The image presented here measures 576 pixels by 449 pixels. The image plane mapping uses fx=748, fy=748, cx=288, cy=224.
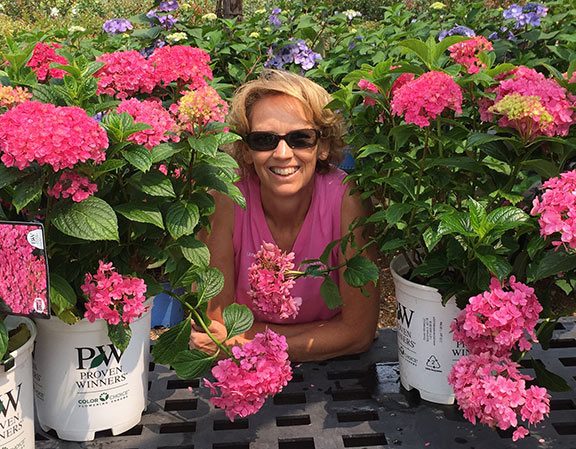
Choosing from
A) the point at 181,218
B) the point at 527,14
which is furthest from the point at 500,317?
the point at 527,14

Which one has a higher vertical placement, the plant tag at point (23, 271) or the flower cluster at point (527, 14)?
the flower cluster at point (527, 14)

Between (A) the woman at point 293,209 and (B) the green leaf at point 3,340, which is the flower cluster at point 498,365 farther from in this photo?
(B) the green leaf at point 3,340

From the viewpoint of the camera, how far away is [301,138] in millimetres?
2238

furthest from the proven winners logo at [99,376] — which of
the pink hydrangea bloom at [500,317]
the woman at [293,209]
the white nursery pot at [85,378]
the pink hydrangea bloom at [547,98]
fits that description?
the pink hydrangea bloom at [547,98]

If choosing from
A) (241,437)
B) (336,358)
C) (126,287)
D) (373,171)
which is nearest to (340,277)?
(336,358)

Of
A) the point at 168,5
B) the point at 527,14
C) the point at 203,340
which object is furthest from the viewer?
the point at 168,5

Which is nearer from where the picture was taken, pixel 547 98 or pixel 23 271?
pixel 23 271

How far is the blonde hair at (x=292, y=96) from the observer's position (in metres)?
2.24

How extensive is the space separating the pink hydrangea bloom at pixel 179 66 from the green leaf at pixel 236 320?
56cm

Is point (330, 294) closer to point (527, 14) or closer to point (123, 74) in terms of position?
point (123, 74)

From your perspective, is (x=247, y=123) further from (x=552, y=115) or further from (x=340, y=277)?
(x=552, y=115)

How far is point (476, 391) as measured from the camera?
1.46m

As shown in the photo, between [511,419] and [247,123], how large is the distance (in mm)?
1224

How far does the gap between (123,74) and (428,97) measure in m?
0.71
